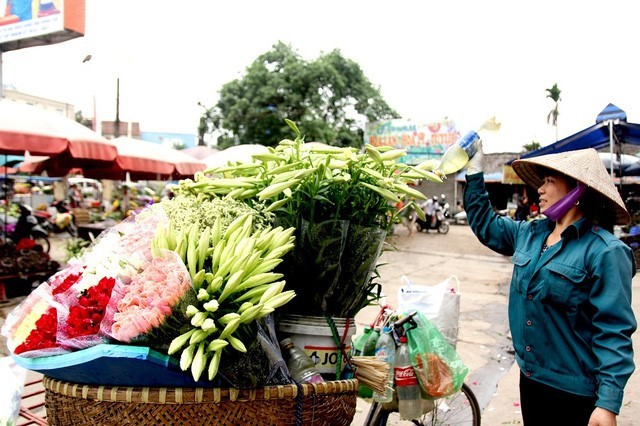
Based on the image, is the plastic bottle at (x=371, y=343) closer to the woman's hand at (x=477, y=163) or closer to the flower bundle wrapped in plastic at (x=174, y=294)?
the woman's hand at (x=477, y=163)

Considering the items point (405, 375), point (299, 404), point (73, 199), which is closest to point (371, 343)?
point (405, 375)

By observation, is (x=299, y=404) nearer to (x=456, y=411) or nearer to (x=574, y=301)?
(x=574, y=301)

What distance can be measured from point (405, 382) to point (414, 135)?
894 inches

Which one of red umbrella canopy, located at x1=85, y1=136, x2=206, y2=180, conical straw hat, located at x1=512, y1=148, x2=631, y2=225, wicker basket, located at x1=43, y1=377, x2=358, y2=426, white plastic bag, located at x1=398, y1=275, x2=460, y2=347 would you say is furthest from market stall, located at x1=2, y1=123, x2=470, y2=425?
red umbrella canopy, located at x1=85, y1=136, x2=206, y2=180

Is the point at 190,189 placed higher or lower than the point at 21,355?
higher

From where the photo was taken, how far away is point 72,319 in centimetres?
125

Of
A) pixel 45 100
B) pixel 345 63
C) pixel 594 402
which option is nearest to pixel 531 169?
pixel 594 402

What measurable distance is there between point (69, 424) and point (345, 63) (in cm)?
2181

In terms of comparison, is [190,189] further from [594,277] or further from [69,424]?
[594,277]

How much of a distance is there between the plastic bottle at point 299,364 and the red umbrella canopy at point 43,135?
5.09m

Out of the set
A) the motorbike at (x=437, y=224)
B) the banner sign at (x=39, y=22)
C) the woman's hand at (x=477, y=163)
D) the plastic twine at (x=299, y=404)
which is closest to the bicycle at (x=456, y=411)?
the woman's hand at (x=477, y=163)

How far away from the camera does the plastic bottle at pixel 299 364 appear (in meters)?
1.45

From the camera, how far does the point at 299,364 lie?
58.2 inches

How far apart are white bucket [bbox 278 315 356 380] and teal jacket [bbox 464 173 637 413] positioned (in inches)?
34.0
